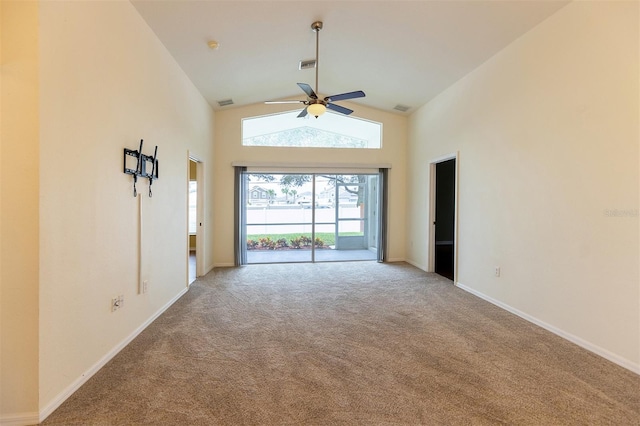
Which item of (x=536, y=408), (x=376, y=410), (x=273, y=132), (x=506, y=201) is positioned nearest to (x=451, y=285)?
(x=506, y=201)

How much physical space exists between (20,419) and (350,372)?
2014 mm

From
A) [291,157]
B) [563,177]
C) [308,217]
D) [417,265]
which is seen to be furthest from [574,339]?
[291,157]

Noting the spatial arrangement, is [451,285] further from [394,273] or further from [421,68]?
[421,68]

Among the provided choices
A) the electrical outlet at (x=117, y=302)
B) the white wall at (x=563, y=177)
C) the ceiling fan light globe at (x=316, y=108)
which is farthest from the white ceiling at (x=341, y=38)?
the electrical outlet at (x=117, y=302)

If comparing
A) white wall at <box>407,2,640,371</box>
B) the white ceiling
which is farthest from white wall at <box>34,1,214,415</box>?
white wall at <box>407,2,640,371</box>

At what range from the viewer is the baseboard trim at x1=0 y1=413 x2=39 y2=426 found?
5.49ft

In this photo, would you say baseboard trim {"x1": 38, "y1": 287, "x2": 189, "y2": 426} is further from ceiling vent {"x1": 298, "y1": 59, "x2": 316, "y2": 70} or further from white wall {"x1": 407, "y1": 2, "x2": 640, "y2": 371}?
white wall {"x1": 407, "y1": 2, "x2": 640, "y2": 371}

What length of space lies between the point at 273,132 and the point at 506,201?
4317 millimetres

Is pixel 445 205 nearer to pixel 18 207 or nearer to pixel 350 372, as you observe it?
pixel 350 372

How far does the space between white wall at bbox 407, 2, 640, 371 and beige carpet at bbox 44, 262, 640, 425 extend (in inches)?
14.4

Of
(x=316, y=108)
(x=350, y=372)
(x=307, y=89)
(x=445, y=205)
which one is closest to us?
(x=350, y=372)

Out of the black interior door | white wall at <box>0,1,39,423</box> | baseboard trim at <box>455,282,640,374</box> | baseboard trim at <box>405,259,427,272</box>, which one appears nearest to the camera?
white wall at <box>0,1,39,423</box>

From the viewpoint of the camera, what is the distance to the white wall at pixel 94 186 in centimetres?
178

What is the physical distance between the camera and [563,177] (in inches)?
111
